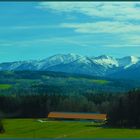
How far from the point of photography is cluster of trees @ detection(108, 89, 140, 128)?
32.2 m

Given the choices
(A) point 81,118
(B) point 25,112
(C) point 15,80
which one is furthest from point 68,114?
(C) point 15,80

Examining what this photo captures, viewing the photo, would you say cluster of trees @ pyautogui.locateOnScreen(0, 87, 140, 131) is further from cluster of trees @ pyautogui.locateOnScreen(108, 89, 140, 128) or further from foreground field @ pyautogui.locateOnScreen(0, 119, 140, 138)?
foreground field @ pyautogui.locateOnScreen(0, 119, 140, 138)

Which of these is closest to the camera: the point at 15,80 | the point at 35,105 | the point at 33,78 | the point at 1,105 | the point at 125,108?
the point at 125,108

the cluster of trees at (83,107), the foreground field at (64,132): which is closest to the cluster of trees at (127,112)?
the cluster of trees at (83,107)

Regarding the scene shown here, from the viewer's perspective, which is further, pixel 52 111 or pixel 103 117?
pixel 52 111

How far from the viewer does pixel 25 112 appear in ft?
133

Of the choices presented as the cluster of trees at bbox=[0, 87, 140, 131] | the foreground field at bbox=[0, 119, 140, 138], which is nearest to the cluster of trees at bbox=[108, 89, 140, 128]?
the cluster of trees at bbox=[0, 87, 140, 131]

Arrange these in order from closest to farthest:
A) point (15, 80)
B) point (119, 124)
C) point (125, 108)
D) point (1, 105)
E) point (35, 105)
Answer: point (119, 124) → point (125, 108) → point (1, 105) → point (35, 105) → point (15, 80)

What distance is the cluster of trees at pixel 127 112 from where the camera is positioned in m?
32.2

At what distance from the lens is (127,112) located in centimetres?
3469

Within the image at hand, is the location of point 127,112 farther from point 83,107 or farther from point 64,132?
point 64,132

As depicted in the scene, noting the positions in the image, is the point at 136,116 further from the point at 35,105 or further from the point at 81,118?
the point at 35,105

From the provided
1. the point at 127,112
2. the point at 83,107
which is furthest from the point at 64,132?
the point at 83,107

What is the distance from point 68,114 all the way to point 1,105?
5.50 metres
